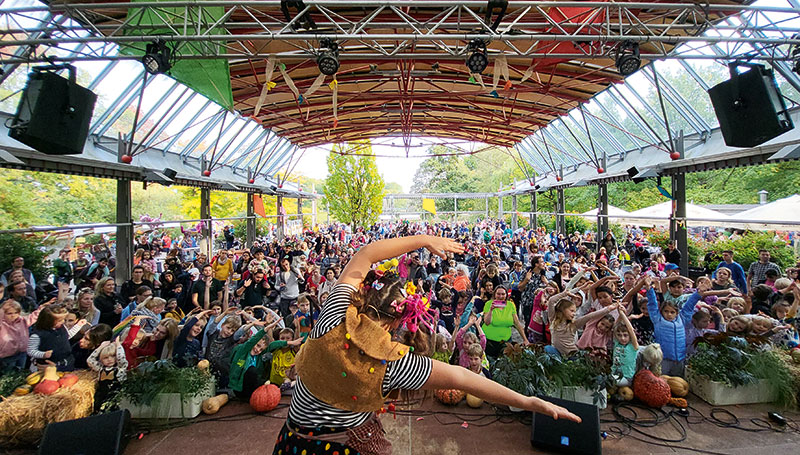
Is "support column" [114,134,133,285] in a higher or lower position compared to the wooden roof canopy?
lower

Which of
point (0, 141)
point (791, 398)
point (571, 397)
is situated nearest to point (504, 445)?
point (571, 397)

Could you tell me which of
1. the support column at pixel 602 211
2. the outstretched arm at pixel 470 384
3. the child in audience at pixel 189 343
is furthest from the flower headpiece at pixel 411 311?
the support column at pixel 602 211

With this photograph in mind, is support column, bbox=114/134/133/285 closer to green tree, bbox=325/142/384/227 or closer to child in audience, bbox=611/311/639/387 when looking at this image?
child in audience, bbox=611/311/639/387

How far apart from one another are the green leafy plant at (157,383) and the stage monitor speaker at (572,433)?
3531 mm

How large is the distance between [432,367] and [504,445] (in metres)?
2.94

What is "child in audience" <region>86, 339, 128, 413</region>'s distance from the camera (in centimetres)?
401

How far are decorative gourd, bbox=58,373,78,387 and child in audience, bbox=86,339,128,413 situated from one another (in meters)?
0.20

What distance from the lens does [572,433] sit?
10.9ft

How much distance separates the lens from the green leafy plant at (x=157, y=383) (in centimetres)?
395

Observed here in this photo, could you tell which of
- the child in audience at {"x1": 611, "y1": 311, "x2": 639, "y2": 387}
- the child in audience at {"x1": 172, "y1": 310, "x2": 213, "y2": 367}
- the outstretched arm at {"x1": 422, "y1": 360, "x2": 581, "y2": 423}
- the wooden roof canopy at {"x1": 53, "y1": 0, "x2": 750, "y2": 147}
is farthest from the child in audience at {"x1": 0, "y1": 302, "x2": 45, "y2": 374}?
the child in audience at {"x1": 611, "y1": 311, "x2": 639, "y2": 387}

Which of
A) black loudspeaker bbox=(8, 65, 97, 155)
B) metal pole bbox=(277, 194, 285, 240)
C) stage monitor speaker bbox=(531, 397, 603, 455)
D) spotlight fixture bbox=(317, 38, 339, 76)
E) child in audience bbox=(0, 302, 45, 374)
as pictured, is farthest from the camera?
metal pole bbox=(277, 194, 285, 240)

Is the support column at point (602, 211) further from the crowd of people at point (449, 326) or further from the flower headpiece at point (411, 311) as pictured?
the flower headpiece at point (411, 311)

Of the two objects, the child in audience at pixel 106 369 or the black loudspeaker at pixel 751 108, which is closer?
the child in audience at pixel 106 369

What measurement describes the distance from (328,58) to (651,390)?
18.4 feet
